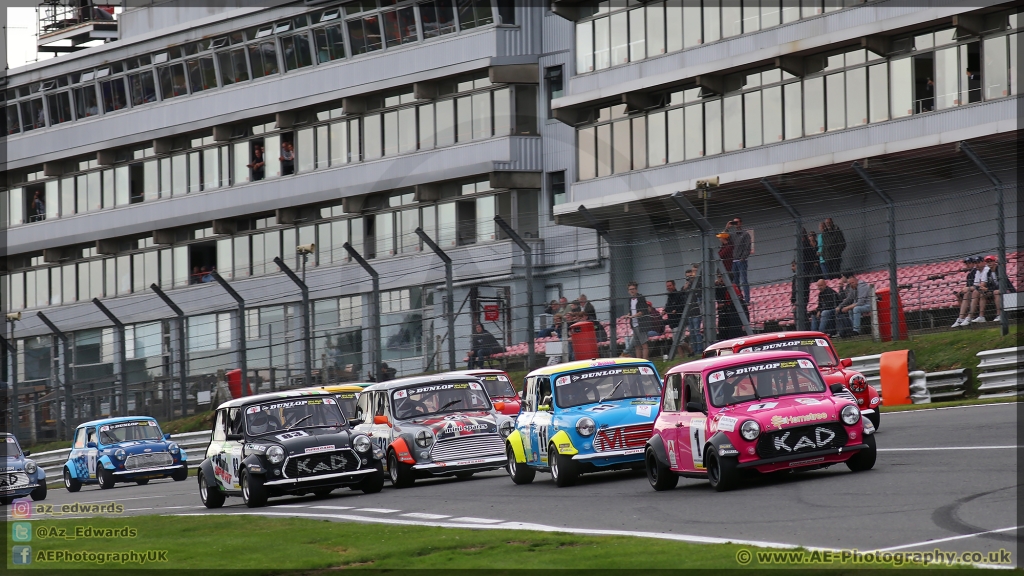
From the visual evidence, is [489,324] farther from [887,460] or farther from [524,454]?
[887,460]

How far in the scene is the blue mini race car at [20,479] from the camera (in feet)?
82.9

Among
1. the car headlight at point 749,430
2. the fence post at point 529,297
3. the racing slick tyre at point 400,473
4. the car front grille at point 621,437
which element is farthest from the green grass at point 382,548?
the fence post at point 529,297

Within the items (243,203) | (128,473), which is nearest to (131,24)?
(243,203)

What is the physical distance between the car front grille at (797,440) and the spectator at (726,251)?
38.9 ft

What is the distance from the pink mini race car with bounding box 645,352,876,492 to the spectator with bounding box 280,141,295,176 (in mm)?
40619

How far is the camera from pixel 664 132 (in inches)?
1550

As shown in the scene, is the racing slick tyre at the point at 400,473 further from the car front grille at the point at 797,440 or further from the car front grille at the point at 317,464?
the car front grille at the point at 797,440

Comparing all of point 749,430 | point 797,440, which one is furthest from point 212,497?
point 797,440

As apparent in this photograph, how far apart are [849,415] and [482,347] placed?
1693 cm

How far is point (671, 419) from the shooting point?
14453mm

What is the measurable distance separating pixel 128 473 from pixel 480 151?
2156 cm

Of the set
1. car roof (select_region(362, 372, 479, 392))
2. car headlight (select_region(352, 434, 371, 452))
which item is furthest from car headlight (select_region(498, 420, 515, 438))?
car headlight (select_region(352, 434, 371, 452))

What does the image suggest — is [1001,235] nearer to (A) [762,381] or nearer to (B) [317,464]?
(A) [762,381]

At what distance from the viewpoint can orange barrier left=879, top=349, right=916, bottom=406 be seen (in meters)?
22.2
